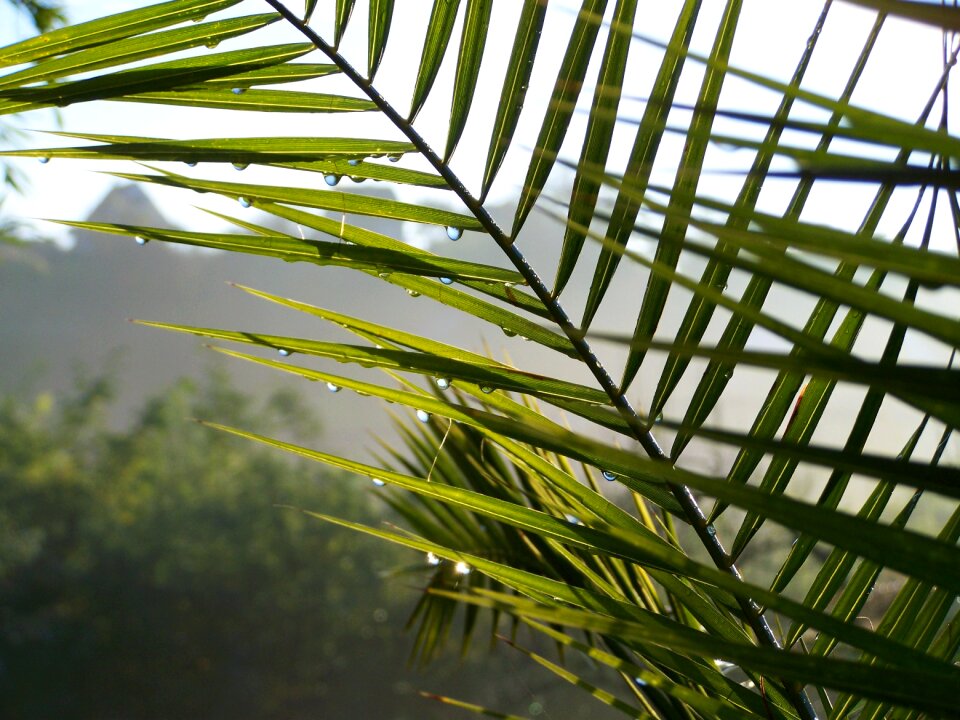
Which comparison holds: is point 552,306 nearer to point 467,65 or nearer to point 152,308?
point 467,65

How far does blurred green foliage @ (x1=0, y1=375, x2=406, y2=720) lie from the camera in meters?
10.2

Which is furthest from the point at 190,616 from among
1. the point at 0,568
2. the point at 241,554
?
the point at 0,568

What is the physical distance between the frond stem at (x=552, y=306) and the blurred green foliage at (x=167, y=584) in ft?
35.3

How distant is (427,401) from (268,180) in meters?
0.23

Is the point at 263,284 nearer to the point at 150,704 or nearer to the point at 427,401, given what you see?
the point at 150,704

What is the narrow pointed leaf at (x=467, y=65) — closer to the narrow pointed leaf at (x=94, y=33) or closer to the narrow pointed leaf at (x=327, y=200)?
the narrow pointed leaf at (x=327, y=200)

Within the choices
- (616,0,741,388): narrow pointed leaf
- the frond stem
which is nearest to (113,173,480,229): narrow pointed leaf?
the frond stem

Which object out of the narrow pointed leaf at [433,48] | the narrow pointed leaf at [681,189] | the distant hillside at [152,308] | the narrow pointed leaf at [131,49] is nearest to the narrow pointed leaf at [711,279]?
the narrow pointed leaf at [681,189]

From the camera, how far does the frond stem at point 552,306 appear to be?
0.50 metres

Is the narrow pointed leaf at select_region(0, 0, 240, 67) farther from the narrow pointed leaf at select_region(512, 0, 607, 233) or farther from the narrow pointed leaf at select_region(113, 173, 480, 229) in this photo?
the narrow pointed leaf at select_region(512, 0, 607, 233)

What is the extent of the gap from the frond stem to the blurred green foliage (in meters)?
10.8

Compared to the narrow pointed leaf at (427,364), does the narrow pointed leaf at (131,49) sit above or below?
above

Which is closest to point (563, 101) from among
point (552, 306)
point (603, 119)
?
point (603, 119)

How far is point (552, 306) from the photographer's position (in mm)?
540
